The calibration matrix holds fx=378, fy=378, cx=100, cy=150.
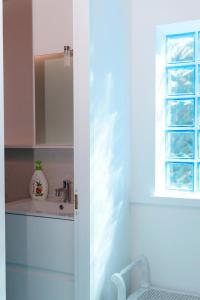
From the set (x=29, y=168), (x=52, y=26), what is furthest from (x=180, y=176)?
(x=52, y=26)

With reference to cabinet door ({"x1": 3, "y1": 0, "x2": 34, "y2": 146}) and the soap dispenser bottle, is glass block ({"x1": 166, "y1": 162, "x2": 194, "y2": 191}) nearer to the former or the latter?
the soap dispenser bottle

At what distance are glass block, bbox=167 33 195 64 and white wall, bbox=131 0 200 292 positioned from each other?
15cm

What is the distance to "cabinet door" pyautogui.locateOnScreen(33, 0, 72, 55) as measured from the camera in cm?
222

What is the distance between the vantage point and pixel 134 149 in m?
2.31

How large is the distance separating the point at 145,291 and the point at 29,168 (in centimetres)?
110

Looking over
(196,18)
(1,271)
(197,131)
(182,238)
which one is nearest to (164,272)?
(182,238)

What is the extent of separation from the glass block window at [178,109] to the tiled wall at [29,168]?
1.99 ft

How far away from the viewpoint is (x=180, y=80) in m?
2.30

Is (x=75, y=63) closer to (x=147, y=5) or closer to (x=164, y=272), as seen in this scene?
(x=147, y=5)

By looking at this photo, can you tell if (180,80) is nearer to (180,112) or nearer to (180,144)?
(180,112)

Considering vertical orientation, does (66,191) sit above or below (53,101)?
below

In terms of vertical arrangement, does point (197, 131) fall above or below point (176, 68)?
below

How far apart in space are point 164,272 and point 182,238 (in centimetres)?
24

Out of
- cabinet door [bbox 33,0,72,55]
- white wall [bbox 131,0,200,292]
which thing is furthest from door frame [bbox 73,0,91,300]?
white wall [bbox 131,0,200,292]
